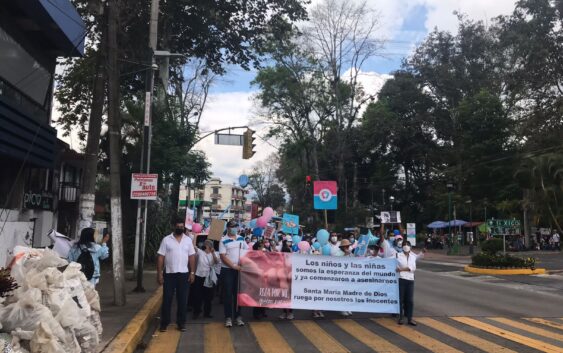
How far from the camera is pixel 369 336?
29.1 feet

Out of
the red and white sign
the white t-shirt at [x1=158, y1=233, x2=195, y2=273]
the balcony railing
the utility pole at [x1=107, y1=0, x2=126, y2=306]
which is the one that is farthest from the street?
the balcony railing

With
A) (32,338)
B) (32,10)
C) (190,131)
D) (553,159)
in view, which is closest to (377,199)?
(553,159)

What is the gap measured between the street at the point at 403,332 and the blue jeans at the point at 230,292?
0.33 meters

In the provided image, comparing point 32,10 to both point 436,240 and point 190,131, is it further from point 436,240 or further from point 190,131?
point 436,240

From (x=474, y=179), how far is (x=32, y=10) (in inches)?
1822

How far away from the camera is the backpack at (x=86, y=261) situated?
863cm

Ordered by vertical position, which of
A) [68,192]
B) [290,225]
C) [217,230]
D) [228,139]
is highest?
[228,139]

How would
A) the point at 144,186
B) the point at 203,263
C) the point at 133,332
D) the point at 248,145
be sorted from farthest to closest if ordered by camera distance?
1. the point at 248,145
2. the point at 144,186
3. the point at 203,263
4. the point at 133,332

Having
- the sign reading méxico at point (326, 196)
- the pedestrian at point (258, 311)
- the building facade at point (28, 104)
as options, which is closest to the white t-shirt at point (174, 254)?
the pedestrian at point (258, 311)

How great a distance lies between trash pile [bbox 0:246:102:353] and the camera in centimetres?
522

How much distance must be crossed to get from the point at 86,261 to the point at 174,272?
1.44 metres

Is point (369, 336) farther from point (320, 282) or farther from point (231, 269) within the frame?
point (231, 269)

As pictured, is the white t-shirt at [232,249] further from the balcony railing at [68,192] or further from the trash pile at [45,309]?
the balcony railing at [68,192]

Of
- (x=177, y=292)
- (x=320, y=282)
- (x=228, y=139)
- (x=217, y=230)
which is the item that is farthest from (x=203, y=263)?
(x=228, y=139)
